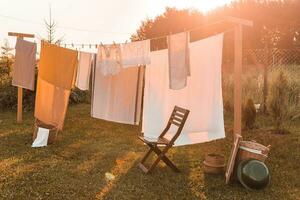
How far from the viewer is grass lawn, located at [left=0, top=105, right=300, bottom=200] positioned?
4.57 meters

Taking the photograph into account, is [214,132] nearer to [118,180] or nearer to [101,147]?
[118,180]

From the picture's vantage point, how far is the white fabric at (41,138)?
22.2 ft

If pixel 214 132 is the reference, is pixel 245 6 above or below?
above

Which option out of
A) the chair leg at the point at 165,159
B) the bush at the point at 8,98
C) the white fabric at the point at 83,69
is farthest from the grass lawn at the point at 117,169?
the bush at the point at 8,98

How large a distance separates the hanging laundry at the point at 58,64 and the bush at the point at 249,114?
139 inches

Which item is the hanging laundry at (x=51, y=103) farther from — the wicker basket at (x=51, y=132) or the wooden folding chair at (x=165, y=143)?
the wooden folding chair at (x=165, y=143)

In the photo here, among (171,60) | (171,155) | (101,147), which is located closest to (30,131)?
(101,147)

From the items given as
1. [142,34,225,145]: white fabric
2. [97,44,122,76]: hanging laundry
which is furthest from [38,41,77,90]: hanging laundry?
[142,34,225,145]: white fabric

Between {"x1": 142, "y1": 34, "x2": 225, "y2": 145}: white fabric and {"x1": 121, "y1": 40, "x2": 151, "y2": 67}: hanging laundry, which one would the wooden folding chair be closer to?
{"x1": 142, "y1": 34, "x2": 225, "y2": 145}: white fabric

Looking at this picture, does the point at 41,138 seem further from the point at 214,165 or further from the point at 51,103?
the point at 214,165

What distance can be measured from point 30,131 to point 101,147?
6.76 ft

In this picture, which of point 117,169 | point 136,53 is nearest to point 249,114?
point 136,53

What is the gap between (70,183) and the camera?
488 centimetres

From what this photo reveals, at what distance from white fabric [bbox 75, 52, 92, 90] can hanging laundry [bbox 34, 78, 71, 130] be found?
821 millimetres
